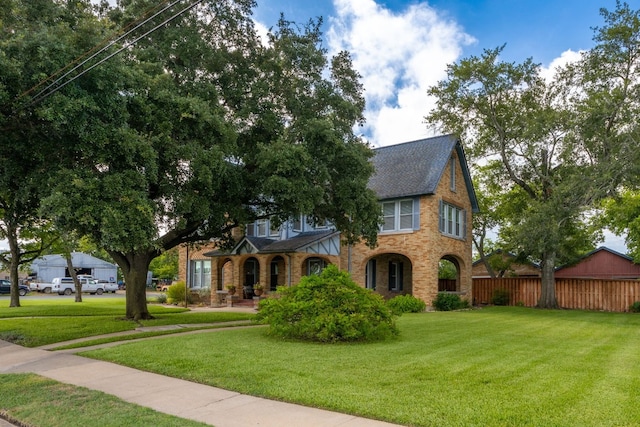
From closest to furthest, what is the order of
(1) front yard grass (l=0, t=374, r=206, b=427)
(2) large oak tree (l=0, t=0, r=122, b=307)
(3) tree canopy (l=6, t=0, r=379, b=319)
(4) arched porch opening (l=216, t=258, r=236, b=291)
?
(1) front yard grass (l=0, t=374, r=206, b=427), (2) large oak tree (l=0, t=0, r=122, b=307), (3) tree canopy (l=6, t=0, r=379, b=319), (4) arched porch opening (l=216, t=258, r=236, b=291)

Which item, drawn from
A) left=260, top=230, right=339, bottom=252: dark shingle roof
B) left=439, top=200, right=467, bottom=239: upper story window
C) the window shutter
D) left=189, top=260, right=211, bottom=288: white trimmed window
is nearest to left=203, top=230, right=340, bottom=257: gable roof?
left=260, top=230, right=339, bottom=252: dark shingle roof

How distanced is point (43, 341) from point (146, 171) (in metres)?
4.86

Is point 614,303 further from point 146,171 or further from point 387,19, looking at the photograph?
point 146,171

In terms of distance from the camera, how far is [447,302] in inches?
910

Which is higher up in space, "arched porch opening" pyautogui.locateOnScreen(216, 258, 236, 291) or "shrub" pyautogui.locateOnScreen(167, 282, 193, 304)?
"arched porch opening" pyautogui.locateOnScreen(216, 258, 236, 291)

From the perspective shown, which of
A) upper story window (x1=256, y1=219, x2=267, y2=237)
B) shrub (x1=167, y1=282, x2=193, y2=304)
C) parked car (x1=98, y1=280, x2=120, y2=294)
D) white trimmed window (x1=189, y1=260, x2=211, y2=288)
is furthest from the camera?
parked car (x1=98, y1=280, x2=120, y2=294)

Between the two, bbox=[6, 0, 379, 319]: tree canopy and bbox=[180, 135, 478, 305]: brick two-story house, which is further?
bbox=[180, 135, 478, 305]: brick two-story house

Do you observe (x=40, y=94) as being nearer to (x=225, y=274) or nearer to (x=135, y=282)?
(x=135, y=282)

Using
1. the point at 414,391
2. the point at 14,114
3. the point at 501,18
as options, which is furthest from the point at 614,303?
the point at 14,114

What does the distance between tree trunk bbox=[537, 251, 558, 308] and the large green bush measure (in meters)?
17.4

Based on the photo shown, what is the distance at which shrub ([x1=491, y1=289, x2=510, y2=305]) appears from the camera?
2803 centimetres

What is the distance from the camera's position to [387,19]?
1247 centimetres

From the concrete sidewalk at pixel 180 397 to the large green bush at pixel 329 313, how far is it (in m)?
3.95

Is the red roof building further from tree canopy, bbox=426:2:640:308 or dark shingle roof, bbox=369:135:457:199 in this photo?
dark shingle roof, bbox=369:135:457:199
